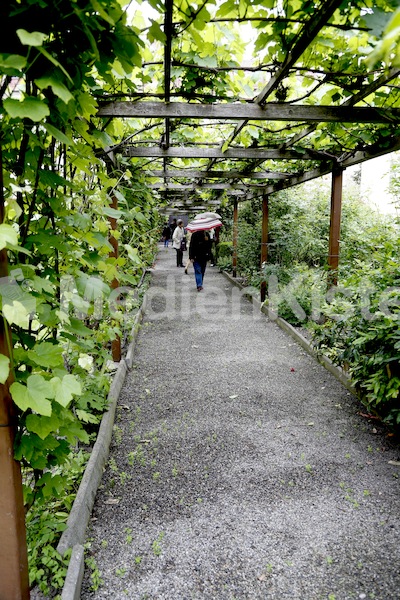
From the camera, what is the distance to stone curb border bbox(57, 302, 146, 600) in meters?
2.10

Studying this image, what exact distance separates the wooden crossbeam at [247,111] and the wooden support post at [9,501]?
7.01 ft

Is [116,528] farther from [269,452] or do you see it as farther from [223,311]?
[223,311]

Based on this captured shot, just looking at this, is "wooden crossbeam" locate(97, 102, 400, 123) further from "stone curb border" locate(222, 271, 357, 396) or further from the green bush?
"stone curb border" locate(222, 271, 357, 396)

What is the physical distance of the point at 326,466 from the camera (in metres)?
3.37

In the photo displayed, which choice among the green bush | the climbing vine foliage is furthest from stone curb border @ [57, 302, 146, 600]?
the green bush

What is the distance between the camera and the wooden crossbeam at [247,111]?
3.31m

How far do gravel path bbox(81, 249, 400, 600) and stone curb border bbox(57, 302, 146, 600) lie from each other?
9cm

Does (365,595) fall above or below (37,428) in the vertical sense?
below

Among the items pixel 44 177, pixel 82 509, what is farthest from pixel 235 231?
pixel 44 177

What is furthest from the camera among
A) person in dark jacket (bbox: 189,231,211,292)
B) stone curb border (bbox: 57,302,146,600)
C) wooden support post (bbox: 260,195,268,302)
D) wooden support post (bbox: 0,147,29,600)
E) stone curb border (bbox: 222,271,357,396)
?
person in dark jacket (bbox: 189,231,211,292)

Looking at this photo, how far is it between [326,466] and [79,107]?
3.10 m

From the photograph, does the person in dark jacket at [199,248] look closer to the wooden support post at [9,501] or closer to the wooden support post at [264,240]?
the wooden support post at [264,240]

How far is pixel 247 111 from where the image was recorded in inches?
130

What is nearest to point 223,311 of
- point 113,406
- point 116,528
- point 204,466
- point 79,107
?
point 113,406
